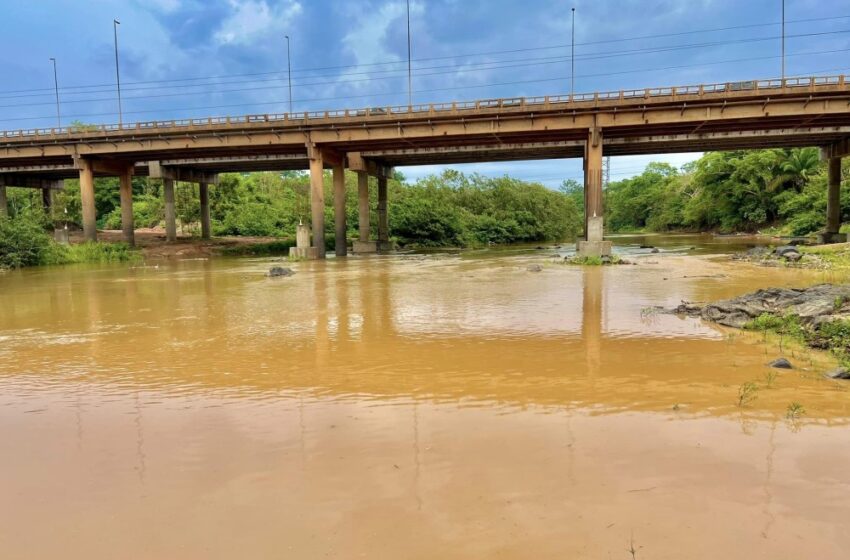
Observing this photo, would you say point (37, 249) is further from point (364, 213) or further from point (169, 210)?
point (364, 213)

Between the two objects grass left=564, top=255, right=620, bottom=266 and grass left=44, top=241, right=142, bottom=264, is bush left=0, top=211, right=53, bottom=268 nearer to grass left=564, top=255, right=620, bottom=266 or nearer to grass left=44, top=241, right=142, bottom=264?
grass left=44, top=241, right=142, bottom=264

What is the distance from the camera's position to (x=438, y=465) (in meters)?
4.95

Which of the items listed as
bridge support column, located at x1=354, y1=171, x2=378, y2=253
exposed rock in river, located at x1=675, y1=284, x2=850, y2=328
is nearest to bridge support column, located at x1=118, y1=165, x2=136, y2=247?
bridge support column, located at x1=354, y1=171, x2=378, y2=253

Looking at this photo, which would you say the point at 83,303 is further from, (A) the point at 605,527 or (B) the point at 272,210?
(B) the point at 272,210

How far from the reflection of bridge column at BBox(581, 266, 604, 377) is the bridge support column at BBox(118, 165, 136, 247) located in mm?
39953

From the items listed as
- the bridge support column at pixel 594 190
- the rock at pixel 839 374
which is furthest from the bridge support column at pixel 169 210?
the rock at pixel 839 374

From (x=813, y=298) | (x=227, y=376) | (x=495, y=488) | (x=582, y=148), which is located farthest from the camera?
(x=582, y=148)

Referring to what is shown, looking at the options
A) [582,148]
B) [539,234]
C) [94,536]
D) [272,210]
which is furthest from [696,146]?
[94,536]

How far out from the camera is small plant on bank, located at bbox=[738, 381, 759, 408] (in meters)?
6.34

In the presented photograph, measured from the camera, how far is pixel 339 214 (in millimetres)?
44938

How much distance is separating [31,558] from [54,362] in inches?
262

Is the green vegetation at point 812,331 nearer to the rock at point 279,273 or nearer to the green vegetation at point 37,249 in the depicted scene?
the rock at point 279,273

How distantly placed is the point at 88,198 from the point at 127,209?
3069 mm

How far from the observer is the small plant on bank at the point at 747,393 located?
20.8 ft
